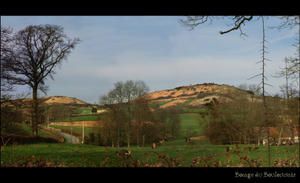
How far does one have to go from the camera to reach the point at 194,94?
20.6ft

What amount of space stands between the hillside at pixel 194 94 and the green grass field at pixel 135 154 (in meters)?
0.67

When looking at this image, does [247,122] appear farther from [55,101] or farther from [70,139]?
[55,101]

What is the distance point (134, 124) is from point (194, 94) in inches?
41.4

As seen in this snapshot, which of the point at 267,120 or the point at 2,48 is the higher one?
the point at 2,48

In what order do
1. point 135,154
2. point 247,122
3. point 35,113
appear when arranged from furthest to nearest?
point 247,122, point 35,113, point 135,154

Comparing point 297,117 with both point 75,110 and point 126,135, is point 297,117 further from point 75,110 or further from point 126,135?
point 75,110

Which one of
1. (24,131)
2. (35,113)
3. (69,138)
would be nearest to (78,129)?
(69,138)

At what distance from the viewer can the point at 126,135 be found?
6.37m

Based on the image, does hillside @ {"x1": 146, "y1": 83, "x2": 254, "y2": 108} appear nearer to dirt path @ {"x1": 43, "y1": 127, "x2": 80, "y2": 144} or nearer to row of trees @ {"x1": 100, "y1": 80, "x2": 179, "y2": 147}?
row of trees @ {"x1": 100, "y1": 80, "x2": 179, "y2": 147}
